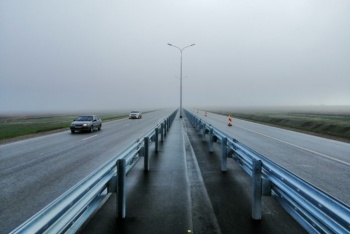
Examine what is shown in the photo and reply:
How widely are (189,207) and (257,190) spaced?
1398 millimetres

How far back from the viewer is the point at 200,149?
1260 cm

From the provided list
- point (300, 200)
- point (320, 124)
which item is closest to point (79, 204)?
point (300, 200)

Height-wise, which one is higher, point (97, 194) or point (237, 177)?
point (97, 194)

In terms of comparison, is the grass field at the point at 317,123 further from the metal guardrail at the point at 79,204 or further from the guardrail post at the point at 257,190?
the metal guardrail at the point at 79,204

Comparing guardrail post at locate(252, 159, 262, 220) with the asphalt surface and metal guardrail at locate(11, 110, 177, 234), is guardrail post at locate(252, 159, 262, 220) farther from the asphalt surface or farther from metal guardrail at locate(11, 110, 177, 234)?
metal guardrail at locate(11, 110, 177, 234)

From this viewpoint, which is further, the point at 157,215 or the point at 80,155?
the point at 80,155

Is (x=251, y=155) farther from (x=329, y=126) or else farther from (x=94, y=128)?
(x=329, y=126)

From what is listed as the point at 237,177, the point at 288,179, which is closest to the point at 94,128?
the point at 237,177

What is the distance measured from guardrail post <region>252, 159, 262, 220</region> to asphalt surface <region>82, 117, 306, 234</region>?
149 mm

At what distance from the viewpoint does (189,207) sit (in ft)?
16.8

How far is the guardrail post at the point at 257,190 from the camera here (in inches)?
179

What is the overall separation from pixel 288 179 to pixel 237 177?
3.68m

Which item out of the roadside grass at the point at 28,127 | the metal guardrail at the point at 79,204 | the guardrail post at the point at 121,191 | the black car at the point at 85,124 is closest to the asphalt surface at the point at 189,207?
the guardrail post at the point at 121,191

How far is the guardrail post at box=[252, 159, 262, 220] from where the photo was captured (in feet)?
14.9
